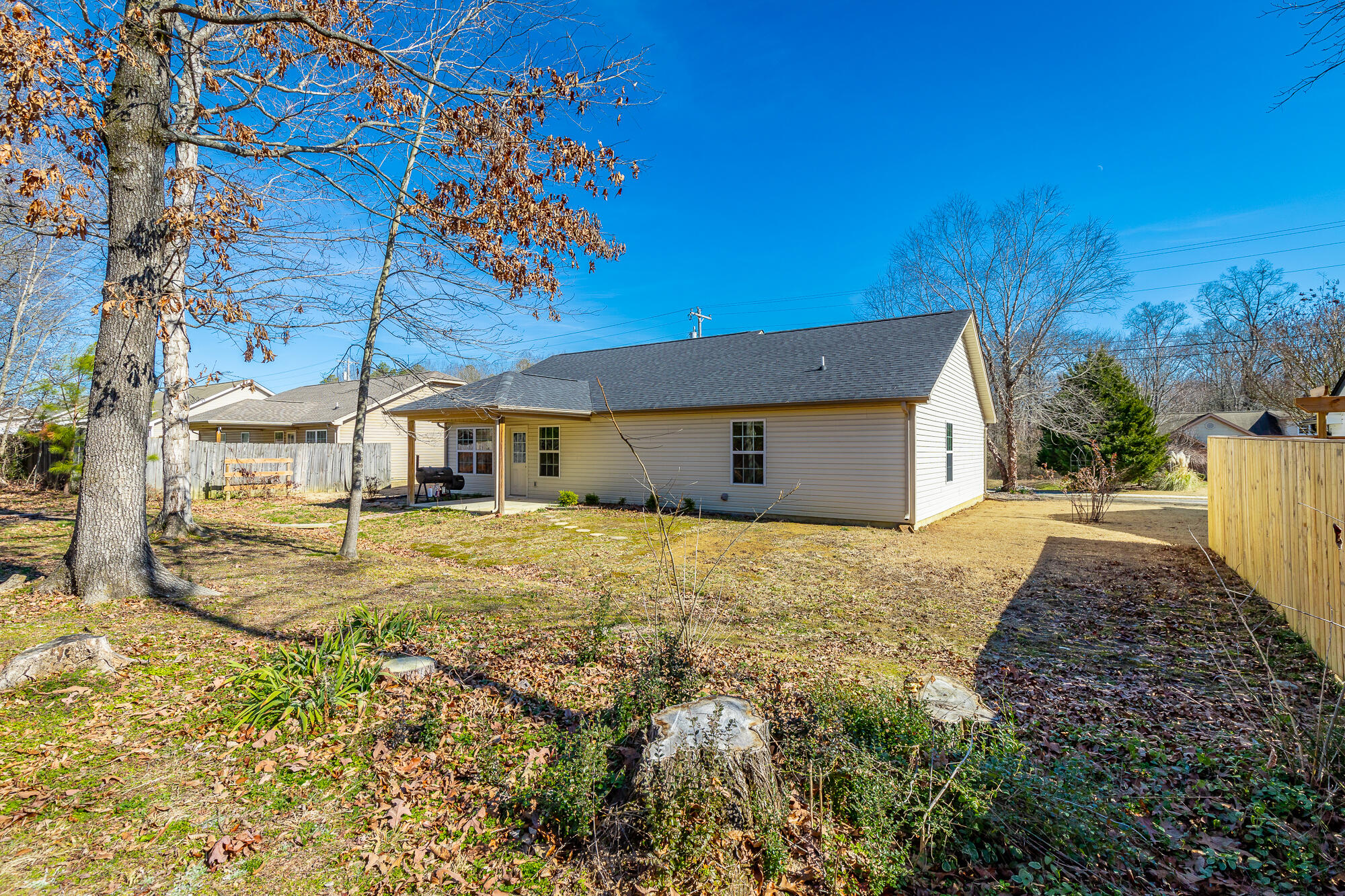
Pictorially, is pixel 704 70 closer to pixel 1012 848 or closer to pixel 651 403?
pixel 651 403

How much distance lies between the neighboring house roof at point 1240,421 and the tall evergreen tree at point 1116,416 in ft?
33.1

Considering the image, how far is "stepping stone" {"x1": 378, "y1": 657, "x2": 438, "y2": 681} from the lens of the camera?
13.1 feet

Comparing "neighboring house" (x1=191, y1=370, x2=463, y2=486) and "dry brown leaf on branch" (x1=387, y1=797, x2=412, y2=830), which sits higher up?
"neighboring house" (x1=191, y1=370, x2=463, y2=486)

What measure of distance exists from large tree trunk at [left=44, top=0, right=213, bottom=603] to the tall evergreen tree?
24.4m

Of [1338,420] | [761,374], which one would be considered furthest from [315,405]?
[1338,420]

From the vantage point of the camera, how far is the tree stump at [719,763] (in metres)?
2.53

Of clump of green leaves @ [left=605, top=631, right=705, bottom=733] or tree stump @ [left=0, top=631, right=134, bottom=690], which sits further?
tree stump @ [left=0, top=631, right=134, bottom=690]

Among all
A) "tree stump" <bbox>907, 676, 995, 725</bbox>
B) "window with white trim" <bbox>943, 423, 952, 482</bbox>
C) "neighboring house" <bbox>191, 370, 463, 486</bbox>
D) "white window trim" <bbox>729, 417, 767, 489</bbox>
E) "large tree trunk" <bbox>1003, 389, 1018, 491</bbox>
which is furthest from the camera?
"neighboring house" <bbox>191, 370, 463, 486</bbox>

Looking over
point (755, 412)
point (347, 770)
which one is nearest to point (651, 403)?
point (755, 412)

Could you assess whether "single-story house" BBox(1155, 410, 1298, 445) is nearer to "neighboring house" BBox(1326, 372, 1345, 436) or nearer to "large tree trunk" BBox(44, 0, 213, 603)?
"neighboring house" BBox(1326, 372, 1345, 436)

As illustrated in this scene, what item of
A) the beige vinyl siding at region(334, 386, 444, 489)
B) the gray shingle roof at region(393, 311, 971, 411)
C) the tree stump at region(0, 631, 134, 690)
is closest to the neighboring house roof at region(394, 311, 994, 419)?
the gray shingle roof at region(393, 311, 971, 411)

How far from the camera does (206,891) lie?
220 centimetres

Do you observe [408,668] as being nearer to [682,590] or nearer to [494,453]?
[682,590]

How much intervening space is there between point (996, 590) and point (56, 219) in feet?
32.4
